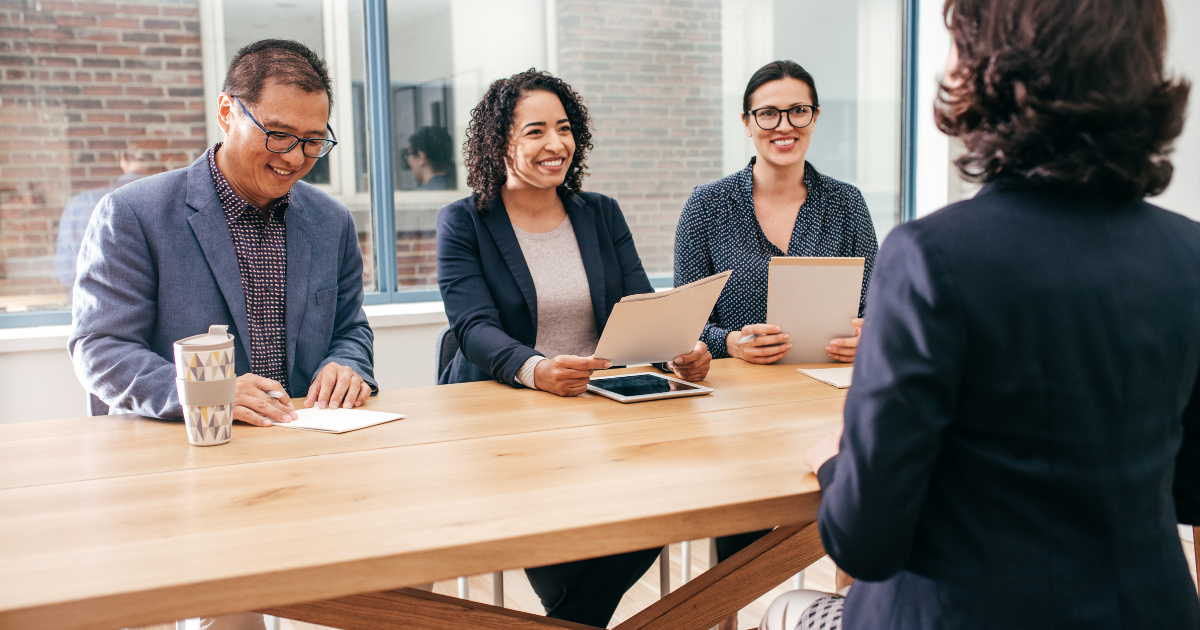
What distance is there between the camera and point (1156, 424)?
0.88 meters

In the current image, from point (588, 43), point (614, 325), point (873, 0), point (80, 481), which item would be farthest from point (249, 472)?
point (873, 0)

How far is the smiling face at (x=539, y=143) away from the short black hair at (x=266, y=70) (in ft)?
1.84

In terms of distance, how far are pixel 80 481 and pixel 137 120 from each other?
251 cm

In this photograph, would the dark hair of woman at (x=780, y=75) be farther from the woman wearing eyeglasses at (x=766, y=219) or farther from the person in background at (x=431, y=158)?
the person in background at (x=431, y=158)

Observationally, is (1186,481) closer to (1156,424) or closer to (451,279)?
(1156,424)

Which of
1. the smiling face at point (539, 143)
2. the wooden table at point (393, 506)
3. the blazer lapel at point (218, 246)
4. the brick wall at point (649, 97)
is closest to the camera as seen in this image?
the wooden table at point (393, 506)

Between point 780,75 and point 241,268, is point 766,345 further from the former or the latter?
point 241,268

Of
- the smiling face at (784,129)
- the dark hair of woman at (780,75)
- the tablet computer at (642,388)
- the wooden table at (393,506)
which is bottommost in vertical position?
the wooden table at (393,506)

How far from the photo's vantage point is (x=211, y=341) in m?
1.39

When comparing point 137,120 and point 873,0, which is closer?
point 137,120

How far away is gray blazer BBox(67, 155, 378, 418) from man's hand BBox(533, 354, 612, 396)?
0.42 m

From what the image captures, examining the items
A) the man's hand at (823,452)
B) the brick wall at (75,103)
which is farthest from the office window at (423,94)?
the man's hand at (823,452)

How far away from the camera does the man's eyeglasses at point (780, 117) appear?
7.93 feet

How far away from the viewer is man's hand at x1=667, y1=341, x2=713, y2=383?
1.85 m
